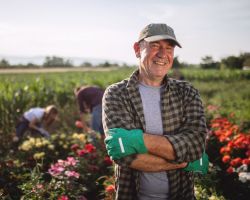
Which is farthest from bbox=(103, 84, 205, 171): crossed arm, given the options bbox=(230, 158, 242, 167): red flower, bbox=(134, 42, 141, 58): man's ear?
bbox=(230, 158, 242, 167): red flower

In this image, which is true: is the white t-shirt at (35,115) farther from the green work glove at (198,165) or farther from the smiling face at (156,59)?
the green work glove at (198,165)

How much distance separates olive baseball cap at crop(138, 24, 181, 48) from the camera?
2102mm

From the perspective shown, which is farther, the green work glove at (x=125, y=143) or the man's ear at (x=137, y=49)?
the man's ear at (x=137, y=49)

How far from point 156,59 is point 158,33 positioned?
0.18 meters

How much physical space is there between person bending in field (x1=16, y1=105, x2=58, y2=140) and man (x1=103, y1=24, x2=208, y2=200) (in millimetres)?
4327

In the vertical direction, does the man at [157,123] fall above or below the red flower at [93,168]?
above

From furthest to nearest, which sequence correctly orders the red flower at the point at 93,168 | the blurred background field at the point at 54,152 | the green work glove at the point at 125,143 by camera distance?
1. the red flower at the point at 93,168
2. the blurred background field at the point at 54,152
3. the green work glove at the point at 125,143

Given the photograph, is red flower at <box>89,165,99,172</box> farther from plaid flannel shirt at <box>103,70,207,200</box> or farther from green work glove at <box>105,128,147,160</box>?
green work glove at <box>105,128,147,160</box>

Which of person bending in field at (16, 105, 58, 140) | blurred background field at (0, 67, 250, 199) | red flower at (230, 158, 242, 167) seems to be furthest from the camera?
person bending in field at (16, 105, 58, 140)

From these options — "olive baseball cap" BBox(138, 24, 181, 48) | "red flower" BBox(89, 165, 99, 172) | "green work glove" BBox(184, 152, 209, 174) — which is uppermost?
"olive baseball cap" BBox(138, 24, 181, 48)

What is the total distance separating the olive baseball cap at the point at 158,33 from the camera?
210 cm

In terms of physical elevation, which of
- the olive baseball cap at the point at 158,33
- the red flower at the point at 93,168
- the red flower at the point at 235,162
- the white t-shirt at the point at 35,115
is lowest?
the red flower at the point at 93,168

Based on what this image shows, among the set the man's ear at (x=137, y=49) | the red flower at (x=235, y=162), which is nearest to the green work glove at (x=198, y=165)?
the man's ear at (x=137, y=49)

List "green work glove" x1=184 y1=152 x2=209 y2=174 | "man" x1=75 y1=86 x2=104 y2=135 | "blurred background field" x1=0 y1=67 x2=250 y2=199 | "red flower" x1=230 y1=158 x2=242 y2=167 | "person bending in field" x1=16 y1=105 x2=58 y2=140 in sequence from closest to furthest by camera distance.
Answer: "green work glove" x1=184 y1=152 x2=209 y2=174 < "blurred background field" x1=0 y1=67 x2=250 y2=199 < "red flower" x1=230 y1=158 x2=242 y2=167 < "man" x1=75 y1=86 x2=104 y2=135 < "person bending in field" x1=16 y1=105 x2=58 y2=140
